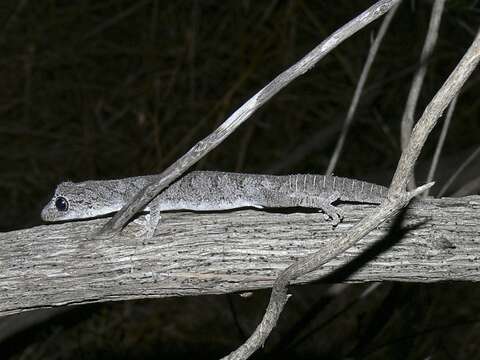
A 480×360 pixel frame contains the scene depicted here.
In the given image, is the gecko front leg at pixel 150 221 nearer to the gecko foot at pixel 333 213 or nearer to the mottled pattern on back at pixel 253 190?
the mottled pattern on back at pixel 253 190

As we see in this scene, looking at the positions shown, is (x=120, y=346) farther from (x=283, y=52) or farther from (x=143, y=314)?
(x=283, y=52)

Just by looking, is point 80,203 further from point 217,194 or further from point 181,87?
point 181,87

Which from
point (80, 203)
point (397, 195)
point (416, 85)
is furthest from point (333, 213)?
point (80, 203)

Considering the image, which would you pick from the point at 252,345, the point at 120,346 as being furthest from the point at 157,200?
the point at 120,346

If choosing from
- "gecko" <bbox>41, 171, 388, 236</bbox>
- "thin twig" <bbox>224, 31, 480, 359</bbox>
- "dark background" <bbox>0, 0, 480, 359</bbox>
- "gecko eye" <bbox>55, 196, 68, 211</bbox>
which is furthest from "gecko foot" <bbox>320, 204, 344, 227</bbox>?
"dark background" <bbox>0, 0, 480, 359</bbox>

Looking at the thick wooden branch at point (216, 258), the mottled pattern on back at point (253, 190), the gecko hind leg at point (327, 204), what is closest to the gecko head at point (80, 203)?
the mottled pattern on back at point (253, 190)
